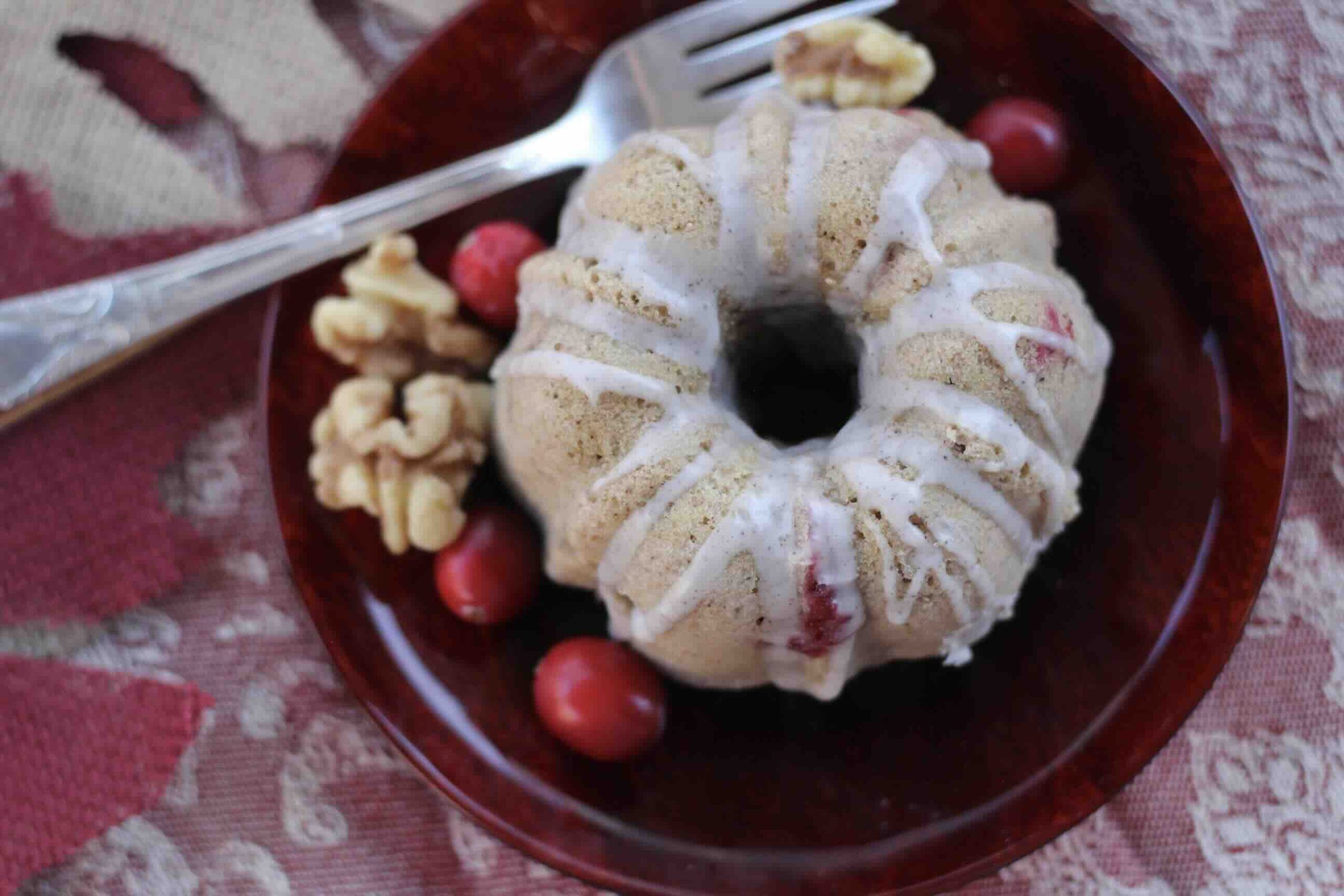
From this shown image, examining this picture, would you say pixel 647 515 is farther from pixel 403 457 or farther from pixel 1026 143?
pixel 1026 143

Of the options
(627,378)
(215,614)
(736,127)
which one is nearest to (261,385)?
(215,614)

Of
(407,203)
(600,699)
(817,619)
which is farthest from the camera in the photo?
(407,203)

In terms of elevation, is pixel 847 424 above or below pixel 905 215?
below

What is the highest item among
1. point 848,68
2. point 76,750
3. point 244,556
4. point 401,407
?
point 848,68

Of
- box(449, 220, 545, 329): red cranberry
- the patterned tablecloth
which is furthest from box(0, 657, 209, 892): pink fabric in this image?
box(449, 220, 545, 329): red cranberry

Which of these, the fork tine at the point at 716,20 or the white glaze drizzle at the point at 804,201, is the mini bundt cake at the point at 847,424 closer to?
the white glaze drizzle at the point at 804,201

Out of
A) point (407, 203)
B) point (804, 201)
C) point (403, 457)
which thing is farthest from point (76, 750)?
point (804, 201)

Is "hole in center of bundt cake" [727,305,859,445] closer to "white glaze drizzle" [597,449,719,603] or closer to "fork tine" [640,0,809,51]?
"white glaze drizzle" [597,449,719,603]
